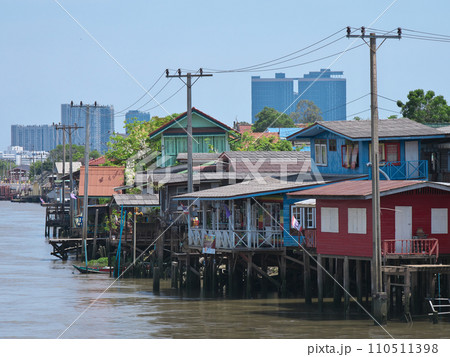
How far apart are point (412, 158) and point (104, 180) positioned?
37.0 m

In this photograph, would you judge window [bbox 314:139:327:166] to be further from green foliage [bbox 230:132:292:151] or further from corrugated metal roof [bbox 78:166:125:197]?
green foliage [bbox 230:132:292:151]

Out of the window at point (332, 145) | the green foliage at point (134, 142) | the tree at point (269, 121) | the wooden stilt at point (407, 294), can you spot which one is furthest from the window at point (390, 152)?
the tree at point (269, 121)

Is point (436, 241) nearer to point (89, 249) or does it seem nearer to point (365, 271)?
point (365, 271)

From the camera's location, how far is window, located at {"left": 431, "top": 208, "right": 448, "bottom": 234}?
121ft

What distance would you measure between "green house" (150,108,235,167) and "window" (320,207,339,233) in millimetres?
33499

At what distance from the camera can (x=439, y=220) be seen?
121 feet

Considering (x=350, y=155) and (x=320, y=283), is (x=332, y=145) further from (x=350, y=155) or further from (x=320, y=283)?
(x=320, y=283)

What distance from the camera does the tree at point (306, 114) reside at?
18612cm

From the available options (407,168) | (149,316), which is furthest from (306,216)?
(149,316)

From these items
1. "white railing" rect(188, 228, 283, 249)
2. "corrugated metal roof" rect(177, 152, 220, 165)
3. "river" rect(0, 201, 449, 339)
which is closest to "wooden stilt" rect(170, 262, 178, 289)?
"river" rect(0, 201, 449, 339)

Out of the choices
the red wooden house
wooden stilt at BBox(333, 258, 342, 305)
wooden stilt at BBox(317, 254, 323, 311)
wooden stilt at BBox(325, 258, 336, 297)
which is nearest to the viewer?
the red wooden house

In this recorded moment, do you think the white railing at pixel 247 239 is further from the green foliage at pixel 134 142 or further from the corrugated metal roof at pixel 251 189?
the green foliage at pixel 134 142

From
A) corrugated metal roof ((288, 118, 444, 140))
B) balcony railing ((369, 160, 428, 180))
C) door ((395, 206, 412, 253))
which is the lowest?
door ((395, 206, 412, 253))
